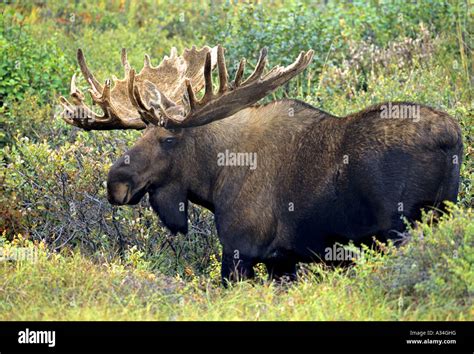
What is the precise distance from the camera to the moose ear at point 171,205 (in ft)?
28.6

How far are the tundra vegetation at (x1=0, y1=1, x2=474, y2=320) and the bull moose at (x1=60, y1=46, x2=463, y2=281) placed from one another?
0.22 meters

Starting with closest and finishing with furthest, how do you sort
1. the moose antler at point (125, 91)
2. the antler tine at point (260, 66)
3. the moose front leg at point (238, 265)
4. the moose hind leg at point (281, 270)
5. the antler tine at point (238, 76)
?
the antler tine at point (260, 66) < the antler tine at point (238, 76) < the moose front leg at point (238, 265) < the moose hind leg at point (281, 270) < the moose antler at point (125, 91)

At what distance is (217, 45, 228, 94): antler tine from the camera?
817cm

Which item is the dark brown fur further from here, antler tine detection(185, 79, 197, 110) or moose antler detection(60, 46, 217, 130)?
moose antler detection(60, 46, 217, 130)

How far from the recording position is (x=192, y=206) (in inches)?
391

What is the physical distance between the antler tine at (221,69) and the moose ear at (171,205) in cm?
91
